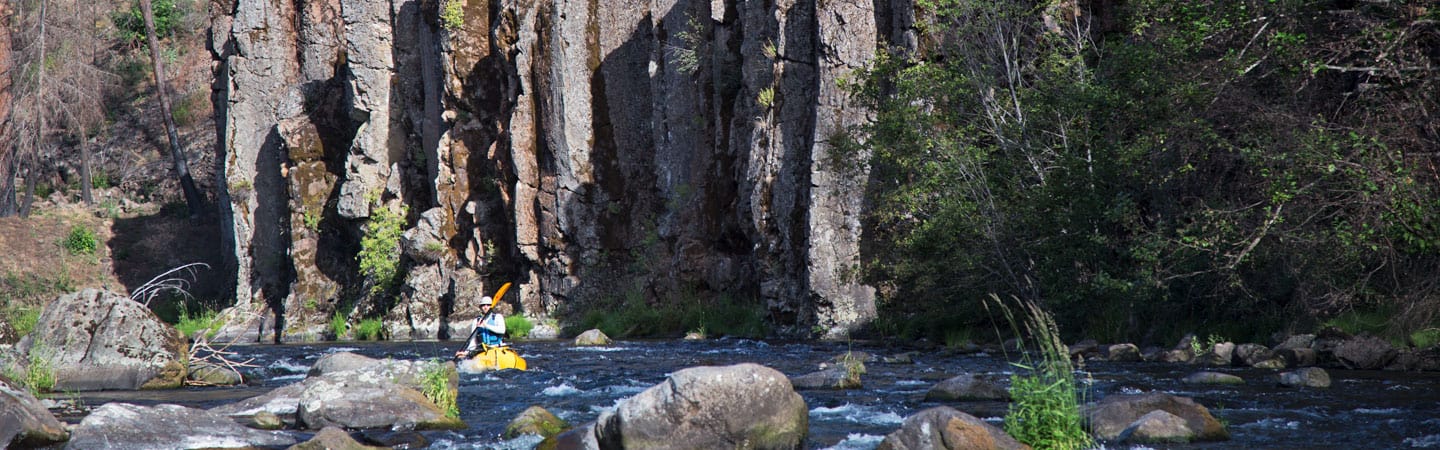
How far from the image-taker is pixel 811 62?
2691 cm

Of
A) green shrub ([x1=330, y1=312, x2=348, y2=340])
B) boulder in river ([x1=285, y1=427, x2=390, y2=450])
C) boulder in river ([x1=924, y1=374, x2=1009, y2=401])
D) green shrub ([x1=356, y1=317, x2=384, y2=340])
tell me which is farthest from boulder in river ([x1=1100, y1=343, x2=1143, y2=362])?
green shrub ([x1=330, y1=312, x2=348, y2=340])

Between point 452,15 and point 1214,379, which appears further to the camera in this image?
point 452,15

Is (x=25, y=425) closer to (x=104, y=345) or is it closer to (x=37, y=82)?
(x=104, y=345)

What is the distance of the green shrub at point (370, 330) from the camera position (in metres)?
33.0

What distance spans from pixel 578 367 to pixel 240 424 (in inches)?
310

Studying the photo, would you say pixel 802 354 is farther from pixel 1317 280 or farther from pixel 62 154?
pixel 62 154

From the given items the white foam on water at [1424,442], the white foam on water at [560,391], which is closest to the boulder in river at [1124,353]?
the white foam on water at [1424,442]

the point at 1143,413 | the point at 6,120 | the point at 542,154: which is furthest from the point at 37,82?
the point at 1143,413

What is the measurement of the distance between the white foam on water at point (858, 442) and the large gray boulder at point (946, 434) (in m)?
0.54

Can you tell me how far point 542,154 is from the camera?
3325 cm

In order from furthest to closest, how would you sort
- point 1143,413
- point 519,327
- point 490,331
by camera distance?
point 519,327, point 490,331, point 1143,413

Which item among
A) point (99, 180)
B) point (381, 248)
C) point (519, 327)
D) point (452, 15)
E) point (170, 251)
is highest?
point (452, 15)

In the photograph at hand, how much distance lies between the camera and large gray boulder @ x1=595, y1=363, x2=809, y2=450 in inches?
367

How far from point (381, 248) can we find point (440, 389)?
2500cm
